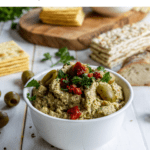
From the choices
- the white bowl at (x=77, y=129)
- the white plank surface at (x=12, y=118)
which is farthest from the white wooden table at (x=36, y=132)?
the white bowl at (x=77, y=129)

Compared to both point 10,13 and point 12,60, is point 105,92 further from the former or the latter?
point 10,13

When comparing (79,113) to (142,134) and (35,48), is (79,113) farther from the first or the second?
(35,48)

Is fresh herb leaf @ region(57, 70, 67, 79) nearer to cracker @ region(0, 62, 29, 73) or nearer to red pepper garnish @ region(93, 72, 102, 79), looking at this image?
red pepper garnish @ region(93, 72, 102, 79)

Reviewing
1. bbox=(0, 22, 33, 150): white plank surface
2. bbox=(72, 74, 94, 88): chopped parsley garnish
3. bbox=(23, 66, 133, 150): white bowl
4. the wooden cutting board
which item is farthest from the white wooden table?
the wooden cutting board

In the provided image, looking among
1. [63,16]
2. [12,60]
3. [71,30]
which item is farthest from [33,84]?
[63,16]
